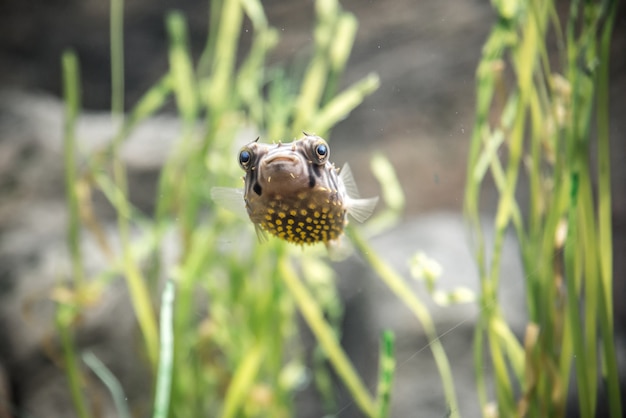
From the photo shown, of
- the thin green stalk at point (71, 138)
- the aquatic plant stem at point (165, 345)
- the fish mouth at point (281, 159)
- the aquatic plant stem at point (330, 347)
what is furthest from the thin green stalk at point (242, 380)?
the fish mouth at point (281, 159)

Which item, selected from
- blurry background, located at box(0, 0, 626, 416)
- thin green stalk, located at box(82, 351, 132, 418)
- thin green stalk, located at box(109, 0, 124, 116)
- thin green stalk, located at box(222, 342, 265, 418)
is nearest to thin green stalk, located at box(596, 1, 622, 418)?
blurry background, located at box(0, 0, 626, 416)

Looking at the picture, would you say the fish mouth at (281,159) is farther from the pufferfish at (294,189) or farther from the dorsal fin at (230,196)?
the dorsal fin at (230,196)

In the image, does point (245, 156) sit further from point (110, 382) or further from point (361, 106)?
point (110, 382)

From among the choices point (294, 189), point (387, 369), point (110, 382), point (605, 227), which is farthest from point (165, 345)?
point (605, 227)

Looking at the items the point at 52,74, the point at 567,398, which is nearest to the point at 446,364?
the point at 567,398

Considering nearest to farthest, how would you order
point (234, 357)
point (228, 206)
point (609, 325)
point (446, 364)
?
1. point (228, 206)
2. point (609, 325)
3. point (446, 364)
4. point (234, 357)

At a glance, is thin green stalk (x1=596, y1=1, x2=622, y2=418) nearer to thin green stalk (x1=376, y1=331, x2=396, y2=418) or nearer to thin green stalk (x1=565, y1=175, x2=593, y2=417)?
thin green stalk (x1=565, y1=175, x2=593, y2=417)

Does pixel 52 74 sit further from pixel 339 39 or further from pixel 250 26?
pixel 339 39
